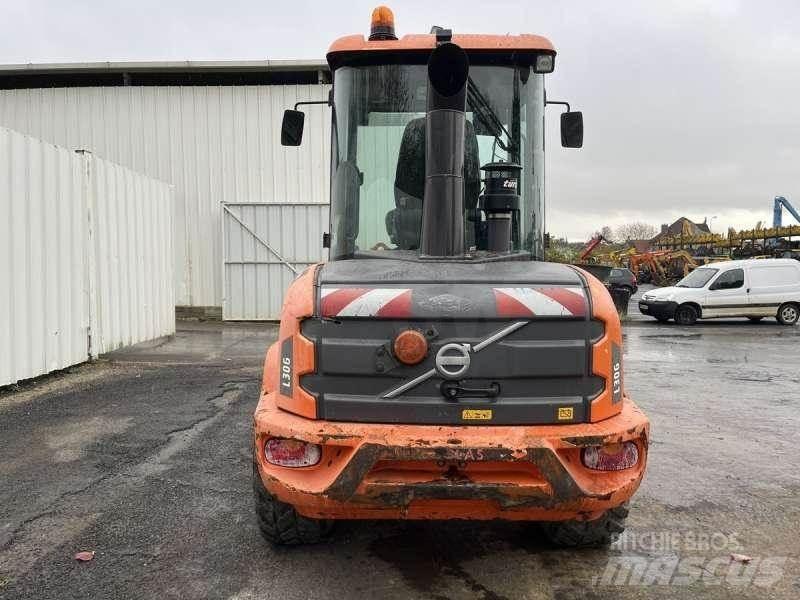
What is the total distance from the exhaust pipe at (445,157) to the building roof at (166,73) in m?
12.4

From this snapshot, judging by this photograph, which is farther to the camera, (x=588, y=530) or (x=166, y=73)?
(x=166, y=73)

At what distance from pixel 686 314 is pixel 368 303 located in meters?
16.1

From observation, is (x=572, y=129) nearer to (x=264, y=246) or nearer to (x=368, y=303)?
(x=368, y=303)

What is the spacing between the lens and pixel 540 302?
2.82 metres

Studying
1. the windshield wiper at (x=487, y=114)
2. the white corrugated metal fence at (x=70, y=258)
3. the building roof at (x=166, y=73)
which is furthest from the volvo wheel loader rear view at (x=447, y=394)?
the building roof at (x=166, y=73)

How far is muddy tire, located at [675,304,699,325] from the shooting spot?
55.0 ft

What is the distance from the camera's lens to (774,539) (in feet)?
11.6

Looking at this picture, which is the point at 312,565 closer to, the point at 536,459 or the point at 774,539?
the point at 536,459

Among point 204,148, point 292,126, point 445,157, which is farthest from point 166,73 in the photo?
Result: point 445,157

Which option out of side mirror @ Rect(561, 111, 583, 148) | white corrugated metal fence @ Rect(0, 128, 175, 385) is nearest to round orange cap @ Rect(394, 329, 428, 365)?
side mirror @ Rect(561, 111, 583, 148)

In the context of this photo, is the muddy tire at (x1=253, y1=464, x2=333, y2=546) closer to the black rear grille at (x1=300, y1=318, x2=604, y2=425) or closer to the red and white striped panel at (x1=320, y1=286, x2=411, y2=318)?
the black rear grille at (x1=300, y1=318, x2=604, y2=425)

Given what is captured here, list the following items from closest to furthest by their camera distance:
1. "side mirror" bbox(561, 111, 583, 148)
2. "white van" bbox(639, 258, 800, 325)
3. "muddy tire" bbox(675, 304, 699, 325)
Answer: "side mirror" bbox(561, 111, 583, 148) < "white van" bbox(639, 258, 800, 325) < "muddy tire" bbox(675, 304, 699, 325)

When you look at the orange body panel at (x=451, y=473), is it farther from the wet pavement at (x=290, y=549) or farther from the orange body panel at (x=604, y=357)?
the wet pavement at (x=290, y=549)

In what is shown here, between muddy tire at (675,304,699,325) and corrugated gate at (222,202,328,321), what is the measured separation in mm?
9688
